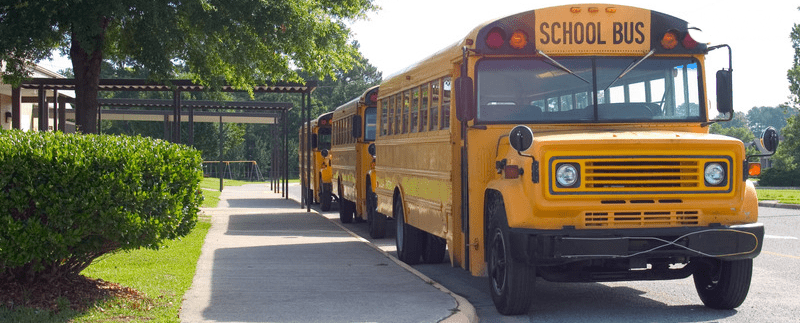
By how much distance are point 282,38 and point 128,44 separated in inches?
135

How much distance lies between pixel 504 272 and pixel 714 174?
6.33 feet

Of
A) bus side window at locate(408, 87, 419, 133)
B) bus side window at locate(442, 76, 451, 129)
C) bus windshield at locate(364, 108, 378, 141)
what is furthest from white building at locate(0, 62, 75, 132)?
bus side window at locate(442, 76, 451, 129)

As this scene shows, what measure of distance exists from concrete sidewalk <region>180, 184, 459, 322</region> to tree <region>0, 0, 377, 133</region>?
3.78 meters

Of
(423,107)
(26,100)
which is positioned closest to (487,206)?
(423,107)

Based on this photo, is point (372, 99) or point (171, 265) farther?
point (372, 99)

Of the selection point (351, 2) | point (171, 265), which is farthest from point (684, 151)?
point (351, 2)

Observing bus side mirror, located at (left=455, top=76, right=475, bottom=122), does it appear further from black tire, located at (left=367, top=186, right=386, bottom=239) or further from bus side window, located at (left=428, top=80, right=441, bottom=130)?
black tire, located at (left=367, top=186, right=386, bottom=239)

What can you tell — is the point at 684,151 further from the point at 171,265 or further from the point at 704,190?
the point at 171,265

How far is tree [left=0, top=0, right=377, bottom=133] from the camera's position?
51.5 ft

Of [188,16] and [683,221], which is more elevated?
[188,16]

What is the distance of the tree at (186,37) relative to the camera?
15711 millimetres

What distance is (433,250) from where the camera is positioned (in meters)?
12.6

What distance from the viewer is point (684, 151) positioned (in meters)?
7.85

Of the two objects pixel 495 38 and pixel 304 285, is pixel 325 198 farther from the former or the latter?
pixel 495 38
